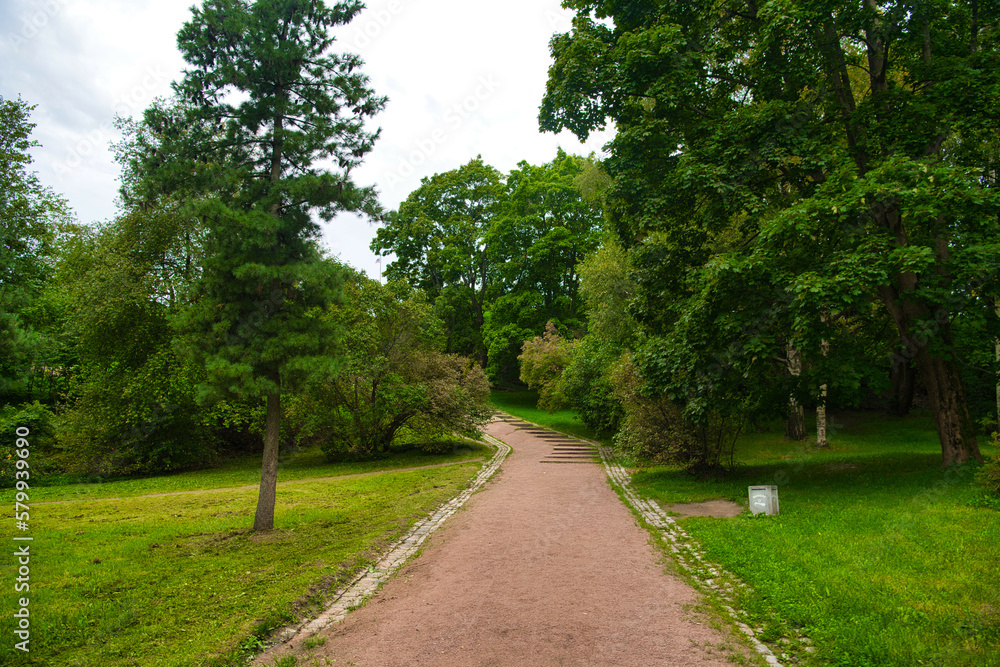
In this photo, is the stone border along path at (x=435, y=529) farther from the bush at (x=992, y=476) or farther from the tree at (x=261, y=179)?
the bush at (x=992, y=476)

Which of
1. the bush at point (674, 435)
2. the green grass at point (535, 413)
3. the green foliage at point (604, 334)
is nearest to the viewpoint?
the bush at point (674, 435)

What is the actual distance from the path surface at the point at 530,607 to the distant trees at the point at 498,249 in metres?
25.1

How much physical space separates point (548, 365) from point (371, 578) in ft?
66.3

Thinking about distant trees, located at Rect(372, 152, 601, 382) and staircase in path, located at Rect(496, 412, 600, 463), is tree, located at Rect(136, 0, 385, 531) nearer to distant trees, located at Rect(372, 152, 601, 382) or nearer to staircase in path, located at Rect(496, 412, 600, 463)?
staircase in path, located at Rect(496, 412, 600, 463)

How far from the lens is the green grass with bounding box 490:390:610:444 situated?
26297 mm

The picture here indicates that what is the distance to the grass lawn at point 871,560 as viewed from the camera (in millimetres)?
4230

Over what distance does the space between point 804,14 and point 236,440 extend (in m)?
25.2

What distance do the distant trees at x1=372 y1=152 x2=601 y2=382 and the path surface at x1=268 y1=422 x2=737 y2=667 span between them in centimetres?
2505

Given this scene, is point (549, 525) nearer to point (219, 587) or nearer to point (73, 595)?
point (219, 587)

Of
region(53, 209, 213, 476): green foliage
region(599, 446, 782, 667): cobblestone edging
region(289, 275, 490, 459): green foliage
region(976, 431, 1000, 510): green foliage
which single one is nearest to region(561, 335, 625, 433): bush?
region(289, 275, 490, 459): green foliage

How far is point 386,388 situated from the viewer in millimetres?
19250

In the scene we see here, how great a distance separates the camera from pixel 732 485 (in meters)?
12.0

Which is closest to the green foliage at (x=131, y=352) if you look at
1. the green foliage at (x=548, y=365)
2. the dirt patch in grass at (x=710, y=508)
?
the green foliage at (x=548, y=365)

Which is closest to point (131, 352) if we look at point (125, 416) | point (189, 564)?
point (125, 416)
